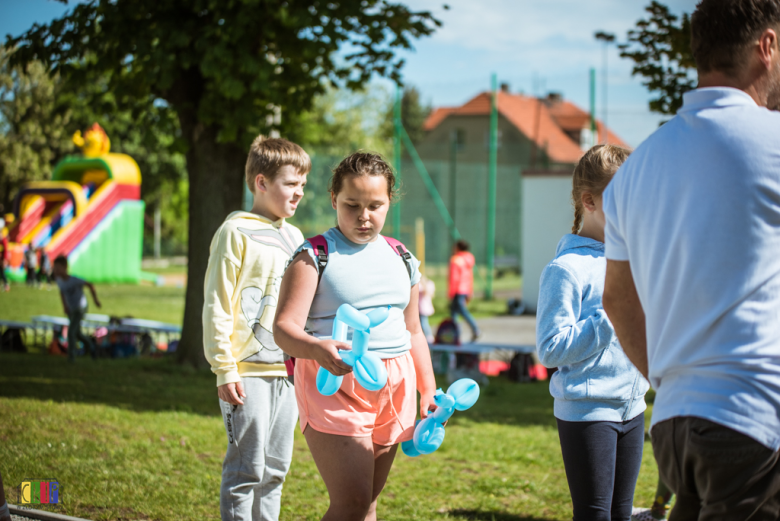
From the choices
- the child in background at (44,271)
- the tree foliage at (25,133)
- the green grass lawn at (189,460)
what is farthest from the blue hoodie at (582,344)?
the tree foliage at (25,133)

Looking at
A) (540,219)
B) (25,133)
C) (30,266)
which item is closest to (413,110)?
(25,133)

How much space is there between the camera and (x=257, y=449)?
3078 mm

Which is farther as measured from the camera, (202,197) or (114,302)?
(114,302)

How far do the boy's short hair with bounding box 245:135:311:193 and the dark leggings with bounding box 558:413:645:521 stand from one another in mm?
1617

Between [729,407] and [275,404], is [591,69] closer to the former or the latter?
[275,404]

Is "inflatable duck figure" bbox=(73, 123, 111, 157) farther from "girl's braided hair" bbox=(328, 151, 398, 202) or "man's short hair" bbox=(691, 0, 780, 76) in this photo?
"man's short hair" bbox=(691, 0, 780, 76)

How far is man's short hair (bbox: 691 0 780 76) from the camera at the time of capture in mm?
1622

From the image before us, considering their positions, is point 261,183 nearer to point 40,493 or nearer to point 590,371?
point 590,371

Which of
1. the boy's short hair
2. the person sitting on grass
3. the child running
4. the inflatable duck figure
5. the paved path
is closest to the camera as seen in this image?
the child running

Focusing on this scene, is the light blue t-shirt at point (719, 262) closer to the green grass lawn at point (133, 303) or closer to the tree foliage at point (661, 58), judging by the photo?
the tree foliage at point (661, 58)

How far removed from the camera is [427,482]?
16.5ft

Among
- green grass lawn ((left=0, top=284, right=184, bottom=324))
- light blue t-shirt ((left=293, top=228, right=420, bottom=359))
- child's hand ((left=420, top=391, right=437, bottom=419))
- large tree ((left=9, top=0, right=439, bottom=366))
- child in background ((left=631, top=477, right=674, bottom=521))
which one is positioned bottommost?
green grass lawn ((left=0, top=284, right=184, bottom=324))

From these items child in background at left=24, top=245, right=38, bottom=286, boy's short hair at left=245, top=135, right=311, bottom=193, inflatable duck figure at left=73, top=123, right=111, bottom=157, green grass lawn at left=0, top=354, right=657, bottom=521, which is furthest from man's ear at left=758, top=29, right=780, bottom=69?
inflatable duck figure at left=73, top=123, right=111, bottom=157

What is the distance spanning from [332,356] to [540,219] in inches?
619
